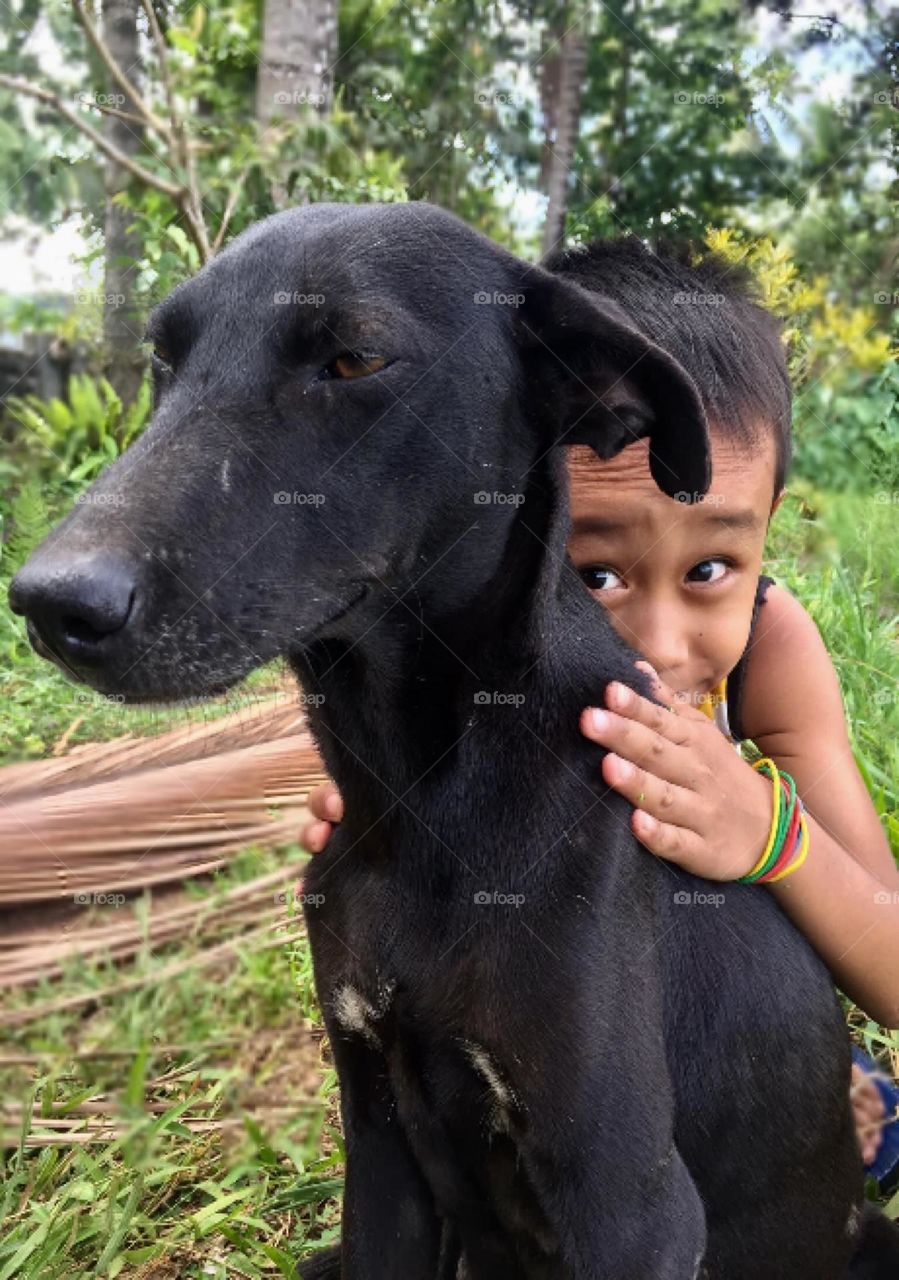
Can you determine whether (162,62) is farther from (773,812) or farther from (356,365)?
(773,812)

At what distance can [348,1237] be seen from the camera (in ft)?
6.73

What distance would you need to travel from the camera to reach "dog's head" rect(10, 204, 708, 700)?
1.48 m

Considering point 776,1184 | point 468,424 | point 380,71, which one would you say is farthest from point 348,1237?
point 380,71

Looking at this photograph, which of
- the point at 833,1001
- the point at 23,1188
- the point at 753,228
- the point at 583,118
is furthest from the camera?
the point at 583,118

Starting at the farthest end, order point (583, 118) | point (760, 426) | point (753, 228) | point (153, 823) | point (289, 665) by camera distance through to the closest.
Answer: point (583, 118), point (753, 228), point (153, 823), point (760, 426), point (289, 665)

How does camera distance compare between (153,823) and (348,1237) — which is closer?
(348,1237)

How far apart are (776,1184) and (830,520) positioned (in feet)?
14.9

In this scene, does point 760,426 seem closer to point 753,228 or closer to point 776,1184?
point 776,1184

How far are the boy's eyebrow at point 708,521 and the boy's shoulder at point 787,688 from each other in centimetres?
33

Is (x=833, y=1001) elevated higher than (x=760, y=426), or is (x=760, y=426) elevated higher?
(x=760, y=426)

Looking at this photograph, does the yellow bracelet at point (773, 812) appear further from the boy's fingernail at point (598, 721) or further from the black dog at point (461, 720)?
the boy's fingernail at point (598, 721)

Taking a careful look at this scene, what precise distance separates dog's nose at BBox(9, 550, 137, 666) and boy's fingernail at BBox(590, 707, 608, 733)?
0.73 meters

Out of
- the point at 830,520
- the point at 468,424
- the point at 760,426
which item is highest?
the point at 468,424

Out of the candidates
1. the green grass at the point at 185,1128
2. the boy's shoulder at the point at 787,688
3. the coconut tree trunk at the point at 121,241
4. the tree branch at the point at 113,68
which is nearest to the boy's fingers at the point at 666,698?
the boy's shoulder at the point at 787,688
